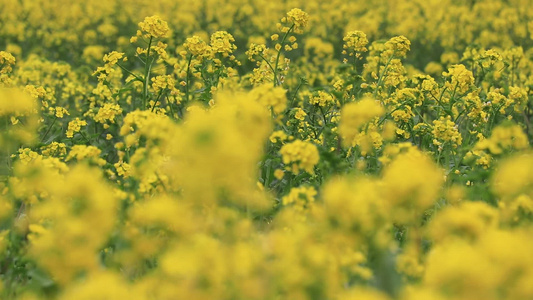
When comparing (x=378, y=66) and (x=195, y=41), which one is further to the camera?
(x=378, y=66)

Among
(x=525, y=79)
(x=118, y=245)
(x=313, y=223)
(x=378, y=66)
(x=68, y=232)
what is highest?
(x=525, y=79)

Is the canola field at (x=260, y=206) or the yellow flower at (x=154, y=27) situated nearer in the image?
the canola field at (x=260, y=206)

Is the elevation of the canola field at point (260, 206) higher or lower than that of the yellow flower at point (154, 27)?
lower

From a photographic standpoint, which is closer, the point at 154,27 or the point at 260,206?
the point at 260,206

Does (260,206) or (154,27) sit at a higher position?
(154,27)

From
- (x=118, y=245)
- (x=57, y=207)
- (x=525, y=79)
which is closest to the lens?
(x=57, y=207)

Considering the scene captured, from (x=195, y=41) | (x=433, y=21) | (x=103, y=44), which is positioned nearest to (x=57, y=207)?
(x=195, y=41)

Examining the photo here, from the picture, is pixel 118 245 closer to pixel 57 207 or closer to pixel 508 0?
pixel 57 207

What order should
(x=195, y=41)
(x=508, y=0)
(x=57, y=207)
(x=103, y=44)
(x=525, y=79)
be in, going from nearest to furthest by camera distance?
(x=57, y=207), (x=195, y=41), (x=525, y=79), (x=103, y=44), (x=508, y=0)

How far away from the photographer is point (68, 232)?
2307 millimetres

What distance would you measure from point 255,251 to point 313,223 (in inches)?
29.8

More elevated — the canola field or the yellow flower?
the yellow flower

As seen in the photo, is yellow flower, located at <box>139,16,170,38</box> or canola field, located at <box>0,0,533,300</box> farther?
yellow flower, located at <box>139,16,170,38</box>

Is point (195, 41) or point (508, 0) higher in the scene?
point (508, 0)
